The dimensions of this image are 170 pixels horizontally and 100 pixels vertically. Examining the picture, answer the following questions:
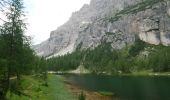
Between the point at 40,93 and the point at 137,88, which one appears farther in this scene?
the point at 137,88

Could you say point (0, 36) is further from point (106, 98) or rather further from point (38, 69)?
point (38, 69)

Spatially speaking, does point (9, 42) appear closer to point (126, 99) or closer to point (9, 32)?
point (9, 32)

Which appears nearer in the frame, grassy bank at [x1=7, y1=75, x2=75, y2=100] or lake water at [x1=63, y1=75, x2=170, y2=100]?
grassy bank at [x1=7, y1=75, x2=75, y2=100]

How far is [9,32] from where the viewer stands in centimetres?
4409

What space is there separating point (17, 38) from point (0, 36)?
8.22 feet

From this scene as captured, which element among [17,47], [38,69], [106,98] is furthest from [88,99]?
[38,69]

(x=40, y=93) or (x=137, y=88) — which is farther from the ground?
(x=40, y=93)

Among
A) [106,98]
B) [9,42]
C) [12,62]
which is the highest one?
[9,42]

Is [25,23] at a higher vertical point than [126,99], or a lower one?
higher

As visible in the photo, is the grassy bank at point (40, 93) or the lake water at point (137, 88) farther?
the lake water at point (137, 88)

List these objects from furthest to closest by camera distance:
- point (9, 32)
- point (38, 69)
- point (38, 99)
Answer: point (38, 69) → point (38, 99) → point (9, 32)

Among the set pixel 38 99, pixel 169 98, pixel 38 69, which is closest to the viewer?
pixel 38 99

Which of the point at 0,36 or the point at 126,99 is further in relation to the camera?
the point at 126,99

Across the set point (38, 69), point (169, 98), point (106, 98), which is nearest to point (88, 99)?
point (106, 98)
